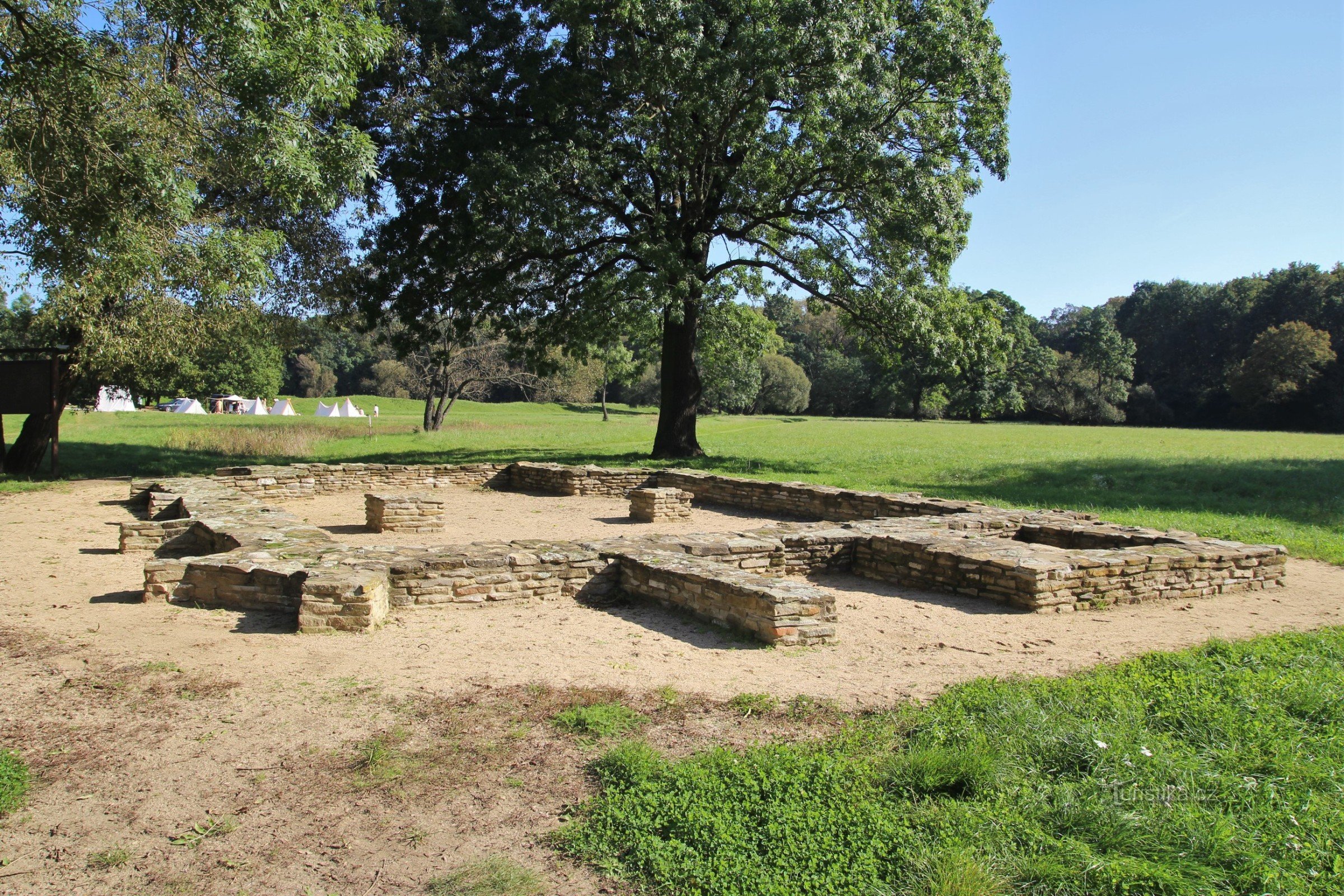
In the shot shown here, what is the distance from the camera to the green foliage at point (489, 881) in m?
2.71

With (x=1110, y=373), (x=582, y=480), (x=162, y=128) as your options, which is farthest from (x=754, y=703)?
(x=1110, y=373)

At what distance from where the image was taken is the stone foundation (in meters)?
5.90

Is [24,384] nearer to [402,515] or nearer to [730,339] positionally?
[402,515]

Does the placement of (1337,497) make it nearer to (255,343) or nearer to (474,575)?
(474,575)

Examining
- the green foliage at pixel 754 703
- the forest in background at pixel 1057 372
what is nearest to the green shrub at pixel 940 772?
the green foliage at pixel 754 703

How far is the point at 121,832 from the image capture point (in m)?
3.02

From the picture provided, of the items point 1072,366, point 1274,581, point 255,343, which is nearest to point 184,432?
point 255,343

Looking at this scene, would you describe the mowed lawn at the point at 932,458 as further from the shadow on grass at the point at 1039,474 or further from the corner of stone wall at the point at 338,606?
the corner of stone wall at the point at 338,606

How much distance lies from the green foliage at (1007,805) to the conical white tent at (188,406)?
169 feet

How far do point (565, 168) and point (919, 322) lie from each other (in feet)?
25.2

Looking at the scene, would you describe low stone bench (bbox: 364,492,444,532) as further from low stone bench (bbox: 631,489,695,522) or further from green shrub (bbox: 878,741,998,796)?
green shrub (bbox: 878,741,998,796)

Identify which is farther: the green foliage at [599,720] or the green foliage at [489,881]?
the green foliage at [599,720]

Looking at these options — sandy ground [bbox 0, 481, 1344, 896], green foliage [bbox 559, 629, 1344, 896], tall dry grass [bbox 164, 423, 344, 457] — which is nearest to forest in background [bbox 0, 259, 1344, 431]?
tall dry grass [bbox 164, 423, 344, 457]

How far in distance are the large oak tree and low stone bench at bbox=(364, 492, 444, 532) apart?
6.83 m
